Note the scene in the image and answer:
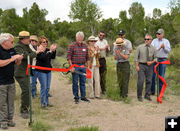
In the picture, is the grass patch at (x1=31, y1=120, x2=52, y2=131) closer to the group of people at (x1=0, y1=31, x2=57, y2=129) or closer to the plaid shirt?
the group of people at (x1=0, y1=31, x2=57, y2=129)

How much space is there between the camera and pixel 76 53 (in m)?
5.85

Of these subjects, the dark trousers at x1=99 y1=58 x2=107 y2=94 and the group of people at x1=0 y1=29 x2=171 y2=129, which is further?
the dark trousers at x1=99 y1=58 x2=107 y2=94

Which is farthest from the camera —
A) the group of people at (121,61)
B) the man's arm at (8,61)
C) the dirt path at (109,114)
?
the group of people at (121,61)

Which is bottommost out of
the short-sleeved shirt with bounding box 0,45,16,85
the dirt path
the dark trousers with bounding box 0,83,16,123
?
the dirt path

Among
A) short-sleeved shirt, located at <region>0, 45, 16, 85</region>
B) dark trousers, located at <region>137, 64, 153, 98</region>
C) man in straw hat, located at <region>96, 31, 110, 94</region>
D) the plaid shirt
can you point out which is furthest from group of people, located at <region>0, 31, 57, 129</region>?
dark trousers, located at <region>137, 64, 153, 98</region>

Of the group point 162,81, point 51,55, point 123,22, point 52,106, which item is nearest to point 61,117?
point 52,106

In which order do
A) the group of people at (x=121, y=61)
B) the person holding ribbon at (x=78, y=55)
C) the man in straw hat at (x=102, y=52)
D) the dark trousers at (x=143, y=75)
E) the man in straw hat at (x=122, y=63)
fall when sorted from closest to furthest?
the person holding ribbon at (x=78, y=55) < the group of people at (x=121, y=61) < the man in straw hat at (x=122, y=63) < the dark trousers at (x=143, y=75) < the man in straw hat at (x=102, y=52)

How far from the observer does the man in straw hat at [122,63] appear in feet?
20.7

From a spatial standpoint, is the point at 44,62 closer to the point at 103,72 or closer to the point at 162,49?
the point at 103,72

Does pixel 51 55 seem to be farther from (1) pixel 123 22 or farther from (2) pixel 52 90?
(1) pixel 123 22

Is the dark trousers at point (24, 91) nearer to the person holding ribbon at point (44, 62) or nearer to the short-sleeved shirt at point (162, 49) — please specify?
the person holding ribbon at point (44, 62)

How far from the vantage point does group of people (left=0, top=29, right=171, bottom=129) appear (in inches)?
163

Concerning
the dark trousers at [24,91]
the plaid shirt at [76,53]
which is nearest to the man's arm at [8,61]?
the dark trousers at [24,91]

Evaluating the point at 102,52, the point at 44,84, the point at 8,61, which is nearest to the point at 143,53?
the point at 102,52
